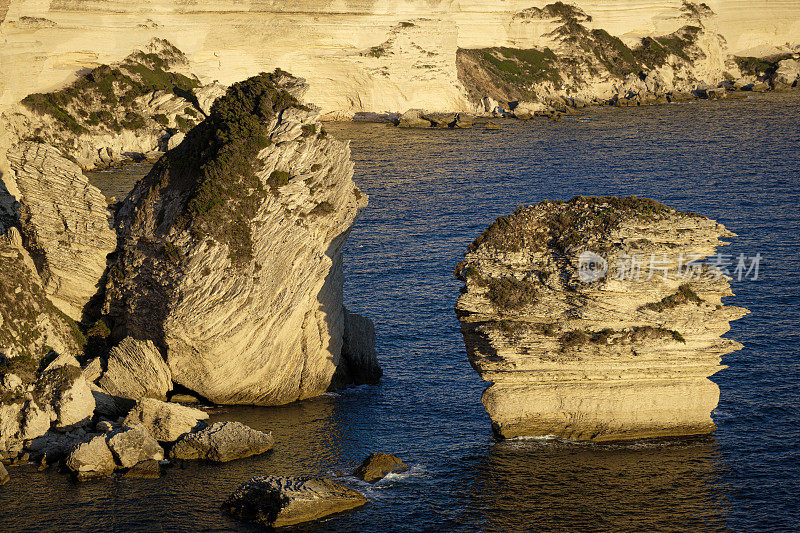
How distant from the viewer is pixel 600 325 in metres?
35.9

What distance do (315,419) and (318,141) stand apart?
14438 millimetres

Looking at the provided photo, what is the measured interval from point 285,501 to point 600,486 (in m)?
11.9

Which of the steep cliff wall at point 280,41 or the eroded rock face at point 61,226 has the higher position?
the steep cliff wall at point 280,41

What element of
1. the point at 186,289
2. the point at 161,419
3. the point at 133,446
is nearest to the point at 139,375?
the point at 186,289

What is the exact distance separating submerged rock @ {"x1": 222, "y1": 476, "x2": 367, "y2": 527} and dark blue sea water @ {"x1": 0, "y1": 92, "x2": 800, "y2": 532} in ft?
1.80

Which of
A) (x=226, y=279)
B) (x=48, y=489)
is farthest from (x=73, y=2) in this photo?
(x=48, y=489)

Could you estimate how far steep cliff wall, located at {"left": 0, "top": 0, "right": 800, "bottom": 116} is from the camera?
100m

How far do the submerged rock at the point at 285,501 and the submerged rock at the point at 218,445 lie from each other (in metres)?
4.05

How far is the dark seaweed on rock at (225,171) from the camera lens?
135ft

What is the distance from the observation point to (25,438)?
116 feet

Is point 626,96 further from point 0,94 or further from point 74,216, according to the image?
point 74,216

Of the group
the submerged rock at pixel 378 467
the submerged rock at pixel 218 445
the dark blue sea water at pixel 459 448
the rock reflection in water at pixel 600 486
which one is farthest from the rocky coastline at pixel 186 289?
the rock reflection in water at pixel 600 486

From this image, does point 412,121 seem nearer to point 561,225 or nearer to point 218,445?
point 561,225

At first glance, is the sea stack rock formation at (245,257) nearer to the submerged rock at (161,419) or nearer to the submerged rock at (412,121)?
the submerged rock at (161,419)
